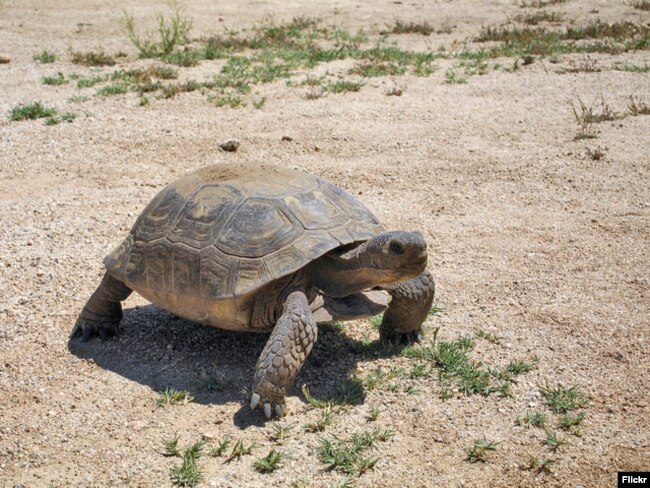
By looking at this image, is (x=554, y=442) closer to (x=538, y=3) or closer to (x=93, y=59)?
(x=93, y=59)

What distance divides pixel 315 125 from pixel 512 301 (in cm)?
401

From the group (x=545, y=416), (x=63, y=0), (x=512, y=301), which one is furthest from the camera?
(x=63, y=0)

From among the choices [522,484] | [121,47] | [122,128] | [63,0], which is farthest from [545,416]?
[63,0]

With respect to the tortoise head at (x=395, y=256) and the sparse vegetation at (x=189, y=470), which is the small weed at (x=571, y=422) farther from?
the sparse vegetation at (x=189, y=470)

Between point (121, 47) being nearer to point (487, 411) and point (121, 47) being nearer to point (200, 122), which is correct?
point (200, 122)

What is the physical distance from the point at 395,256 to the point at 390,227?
2471mm

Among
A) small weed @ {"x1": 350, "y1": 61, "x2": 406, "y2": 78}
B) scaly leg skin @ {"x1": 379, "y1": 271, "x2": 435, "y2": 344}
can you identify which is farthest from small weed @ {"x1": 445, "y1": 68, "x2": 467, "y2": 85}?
scaly leg skin @ {"x1": 379, "y1": 271, "x2": 435, "y2": 344}

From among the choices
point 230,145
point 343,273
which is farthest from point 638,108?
point 343,273

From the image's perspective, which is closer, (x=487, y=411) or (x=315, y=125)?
(x=487, y=411)

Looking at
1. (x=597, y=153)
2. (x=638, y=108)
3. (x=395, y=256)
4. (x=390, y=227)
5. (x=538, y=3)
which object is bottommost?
(x=390, y=227)

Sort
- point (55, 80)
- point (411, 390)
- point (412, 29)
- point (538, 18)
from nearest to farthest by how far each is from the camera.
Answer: point (411, 390), point (55, 80), point (412, 29), point (538, 18)

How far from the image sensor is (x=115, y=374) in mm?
4504

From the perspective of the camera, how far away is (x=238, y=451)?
373 cm

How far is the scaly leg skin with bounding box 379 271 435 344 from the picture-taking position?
4590 millimetres
